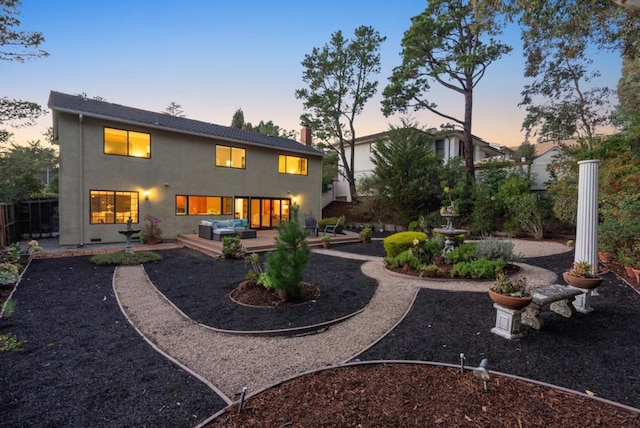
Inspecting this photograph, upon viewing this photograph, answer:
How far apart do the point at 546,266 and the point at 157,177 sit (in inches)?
573

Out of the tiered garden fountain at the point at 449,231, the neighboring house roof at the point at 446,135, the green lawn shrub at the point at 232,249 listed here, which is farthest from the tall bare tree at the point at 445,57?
the green lawn shrub at the point at 232,249

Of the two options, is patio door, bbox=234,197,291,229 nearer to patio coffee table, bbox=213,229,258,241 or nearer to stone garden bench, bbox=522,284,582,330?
patio coffee table, bbox=213,229,258,241

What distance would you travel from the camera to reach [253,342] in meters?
3.90

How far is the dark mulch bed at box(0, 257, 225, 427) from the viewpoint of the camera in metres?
2.44

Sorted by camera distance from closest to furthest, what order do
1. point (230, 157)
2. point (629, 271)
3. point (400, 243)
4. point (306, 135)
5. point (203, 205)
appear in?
point (629, 271) < point (400, 243) < point (203, 205) < point (230, 157) < point (306, 135)

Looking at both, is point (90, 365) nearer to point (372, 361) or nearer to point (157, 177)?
point (372, 361)

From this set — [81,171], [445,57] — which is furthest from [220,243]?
[445,57]

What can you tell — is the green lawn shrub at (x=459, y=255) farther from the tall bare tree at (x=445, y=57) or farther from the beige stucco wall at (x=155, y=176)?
the beige stucco wall at (x=155, y=176)

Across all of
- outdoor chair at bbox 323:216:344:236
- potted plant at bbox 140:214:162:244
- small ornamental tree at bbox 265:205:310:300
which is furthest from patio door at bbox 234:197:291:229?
small ornamental tree at bbox 265:205:310:300

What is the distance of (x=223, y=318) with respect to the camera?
15.3ft

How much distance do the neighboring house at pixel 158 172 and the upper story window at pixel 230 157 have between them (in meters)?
0.05

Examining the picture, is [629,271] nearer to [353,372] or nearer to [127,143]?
[353,372]

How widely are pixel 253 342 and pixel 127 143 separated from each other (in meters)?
12.1

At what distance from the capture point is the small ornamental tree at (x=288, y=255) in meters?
4.99
